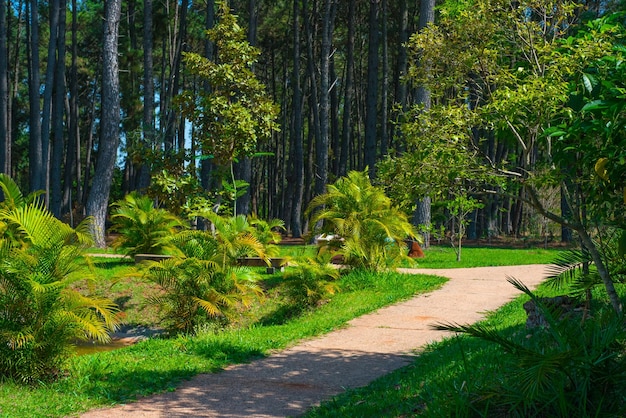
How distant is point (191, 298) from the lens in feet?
37.7

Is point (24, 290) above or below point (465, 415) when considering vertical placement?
above

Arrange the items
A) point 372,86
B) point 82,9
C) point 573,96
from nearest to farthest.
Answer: point 573,96, point 372,86, point 82,9

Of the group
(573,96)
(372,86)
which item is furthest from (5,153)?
(573,96)

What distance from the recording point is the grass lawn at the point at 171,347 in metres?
6.95

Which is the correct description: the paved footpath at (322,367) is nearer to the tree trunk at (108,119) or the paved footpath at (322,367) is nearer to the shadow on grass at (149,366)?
the shadow on grass at (149,366)

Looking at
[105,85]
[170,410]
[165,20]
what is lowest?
[170,410]

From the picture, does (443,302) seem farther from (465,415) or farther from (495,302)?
(465,415)

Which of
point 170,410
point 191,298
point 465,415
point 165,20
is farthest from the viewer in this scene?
point 165,20

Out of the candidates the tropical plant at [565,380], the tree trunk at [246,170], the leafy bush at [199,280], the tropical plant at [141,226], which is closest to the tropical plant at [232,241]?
the leafy bush at [199,280]

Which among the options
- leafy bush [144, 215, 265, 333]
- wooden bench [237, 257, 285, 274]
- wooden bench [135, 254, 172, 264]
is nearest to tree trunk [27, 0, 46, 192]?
wooden bench [135, 254, 172, 264]

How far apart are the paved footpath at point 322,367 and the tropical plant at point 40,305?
1.30 metres

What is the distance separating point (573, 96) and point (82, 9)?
4357cm

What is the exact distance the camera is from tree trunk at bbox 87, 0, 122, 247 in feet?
73.4

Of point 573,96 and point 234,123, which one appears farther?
point 234,123
